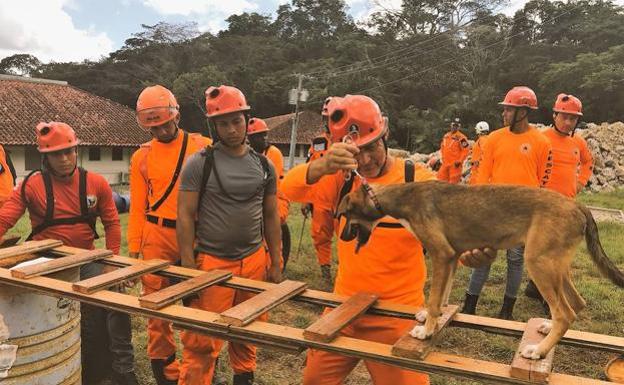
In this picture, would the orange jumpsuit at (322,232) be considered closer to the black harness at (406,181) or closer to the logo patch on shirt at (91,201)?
the logo patch on shirt at (91,201)

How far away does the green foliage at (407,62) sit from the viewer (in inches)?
1411

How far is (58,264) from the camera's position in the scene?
352 centimetres

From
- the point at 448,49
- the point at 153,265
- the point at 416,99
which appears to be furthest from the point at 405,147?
the point at 153,265

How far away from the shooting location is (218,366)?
17.5ft

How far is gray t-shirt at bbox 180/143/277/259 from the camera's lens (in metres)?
3.84

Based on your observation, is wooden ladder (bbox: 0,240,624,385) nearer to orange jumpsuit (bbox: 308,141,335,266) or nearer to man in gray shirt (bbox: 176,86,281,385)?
man in gray shirt (bbox: 176,86,281,385)

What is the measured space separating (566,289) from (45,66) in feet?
232

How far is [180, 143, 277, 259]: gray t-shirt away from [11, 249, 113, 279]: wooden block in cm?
72

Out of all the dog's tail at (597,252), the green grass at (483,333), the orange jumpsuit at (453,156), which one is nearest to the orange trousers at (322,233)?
the green grass at (483,333)

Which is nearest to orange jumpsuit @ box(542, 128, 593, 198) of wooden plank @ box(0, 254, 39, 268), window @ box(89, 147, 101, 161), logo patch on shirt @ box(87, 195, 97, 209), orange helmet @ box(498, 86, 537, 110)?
orange helmet @ box(498, 86, 537, 110)

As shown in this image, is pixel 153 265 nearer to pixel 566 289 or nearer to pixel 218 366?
pixel 218 366

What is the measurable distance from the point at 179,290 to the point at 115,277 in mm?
485

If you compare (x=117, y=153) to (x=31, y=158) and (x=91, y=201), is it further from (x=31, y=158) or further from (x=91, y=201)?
(x=91, y=201)

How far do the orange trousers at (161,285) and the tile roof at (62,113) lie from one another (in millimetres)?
27561
